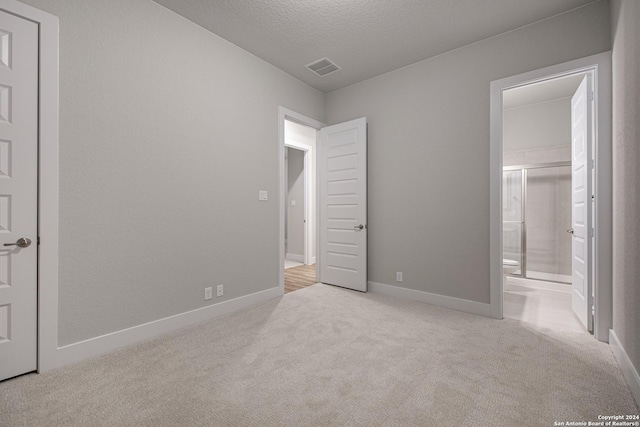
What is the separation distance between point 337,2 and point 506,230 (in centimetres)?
462

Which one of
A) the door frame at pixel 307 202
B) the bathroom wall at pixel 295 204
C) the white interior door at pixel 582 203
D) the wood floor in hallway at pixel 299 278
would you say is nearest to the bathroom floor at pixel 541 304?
the white interior door at pixel 582 203

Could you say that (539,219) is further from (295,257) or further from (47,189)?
(47,189)

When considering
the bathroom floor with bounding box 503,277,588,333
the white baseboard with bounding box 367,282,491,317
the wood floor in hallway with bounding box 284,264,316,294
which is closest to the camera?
the bathroom floor with bounding box 503,277,588,333

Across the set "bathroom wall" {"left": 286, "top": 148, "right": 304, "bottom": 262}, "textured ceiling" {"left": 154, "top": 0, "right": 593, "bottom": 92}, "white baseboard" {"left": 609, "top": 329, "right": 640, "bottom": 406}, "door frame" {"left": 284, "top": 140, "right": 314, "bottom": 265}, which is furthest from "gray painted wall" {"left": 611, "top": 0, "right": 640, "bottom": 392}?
"bathroom wall" {"left": 286, "top": 148, "right": 304, "bottom": 262}

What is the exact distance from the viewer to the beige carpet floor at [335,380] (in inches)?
58.8

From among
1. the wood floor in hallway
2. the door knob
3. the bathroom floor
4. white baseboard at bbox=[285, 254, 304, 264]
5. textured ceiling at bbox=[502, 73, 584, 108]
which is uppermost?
textured ceiling at bbox=[502, 73, 584, 108]

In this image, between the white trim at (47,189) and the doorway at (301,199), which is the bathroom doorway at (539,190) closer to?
the doorway at (301,199)

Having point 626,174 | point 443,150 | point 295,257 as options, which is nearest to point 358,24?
point 443,150

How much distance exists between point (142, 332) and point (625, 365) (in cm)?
352

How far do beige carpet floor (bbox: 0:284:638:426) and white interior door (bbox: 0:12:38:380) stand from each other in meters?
0.28

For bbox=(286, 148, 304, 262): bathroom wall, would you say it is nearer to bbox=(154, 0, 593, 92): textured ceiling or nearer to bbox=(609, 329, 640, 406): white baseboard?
→ bbox=(154, 0, 593, 92): textured ceiling

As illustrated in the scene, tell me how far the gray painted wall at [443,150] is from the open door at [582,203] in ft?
1.73

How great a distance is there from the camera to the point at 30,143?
1.83m

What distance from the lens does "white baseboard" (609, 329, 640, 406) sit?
1612 millimetres
